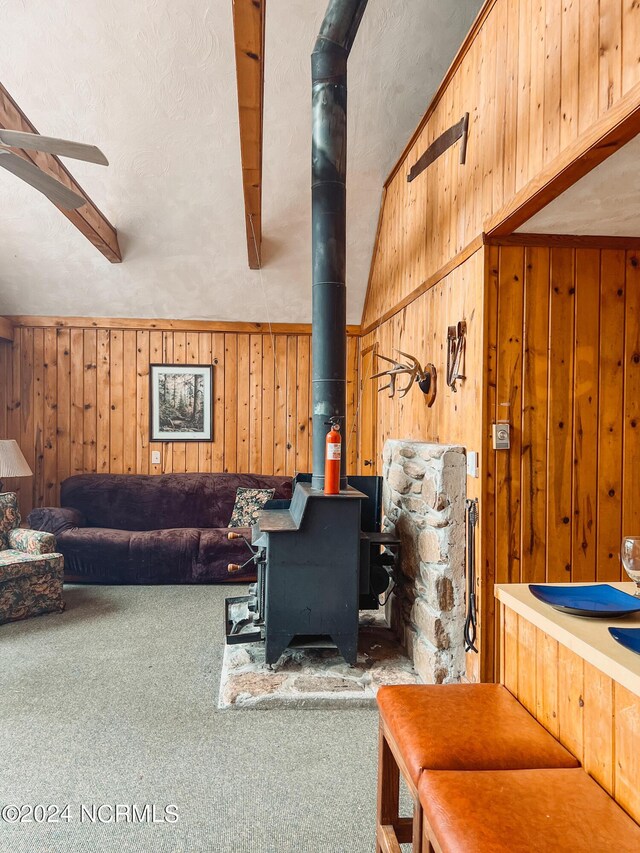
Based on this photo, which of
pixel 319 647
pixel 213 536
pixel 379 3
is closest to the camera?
pixel 319 647

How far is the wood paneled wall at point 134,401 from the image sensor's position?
18.8ft

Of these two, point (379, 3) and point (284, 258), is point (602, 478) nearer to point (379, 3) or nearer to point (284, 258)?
point (379, 3)

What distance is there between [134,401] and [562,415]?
172 inches

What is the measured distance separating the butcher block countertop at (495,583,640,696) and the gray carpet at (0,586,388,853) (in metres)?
0.96

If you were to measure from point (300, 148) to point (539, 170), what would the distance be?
8.48 ft

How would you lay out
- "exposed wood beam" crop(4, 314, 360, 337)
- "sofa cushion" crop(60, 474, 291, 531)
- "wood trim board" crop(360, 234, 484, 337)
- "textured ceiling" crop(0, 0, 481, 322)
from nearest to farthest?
"wood trim board" crop(360, 234, 484, 337), "textured ceiling" crop(0, 0, 481, 322), "sofa cushion" crop(60, 474, 291, 531), "exposed wood beam" crop(4, 314, 360, 337)

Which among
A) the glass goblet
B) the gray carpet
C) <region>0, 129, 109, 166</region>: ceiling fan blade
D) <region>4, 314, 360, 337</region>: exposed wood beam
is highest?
<region>0, 129, 109, 166</region>: ceiling fan blade

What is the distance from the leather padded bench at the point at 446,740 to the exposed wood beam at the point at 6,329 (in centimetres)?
529

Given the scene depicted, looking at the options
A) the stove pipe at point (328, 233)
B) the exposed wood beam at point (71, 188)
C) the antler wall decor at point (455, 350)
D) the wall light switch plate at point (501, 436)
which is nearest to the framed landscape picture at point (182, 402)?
the exposed wood beam at point (71, 188)

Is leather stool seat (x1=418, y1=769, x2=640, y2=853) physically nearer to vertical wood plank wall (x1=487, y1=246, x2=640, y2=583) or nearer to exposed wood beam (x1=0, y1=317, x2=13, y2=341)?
vertical wood plank wall (x1=487, y1=246, x2=640, y2=583)

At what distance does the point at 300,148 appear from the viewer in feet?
14.0

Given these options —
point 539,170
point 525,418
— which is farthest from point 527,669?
point 539,170

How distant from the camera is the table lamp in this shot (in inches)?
182

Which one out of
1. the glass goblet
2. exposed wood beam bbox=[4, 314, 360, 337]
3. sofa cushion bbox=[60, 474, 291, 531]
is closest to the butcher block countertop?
the glass goblet
